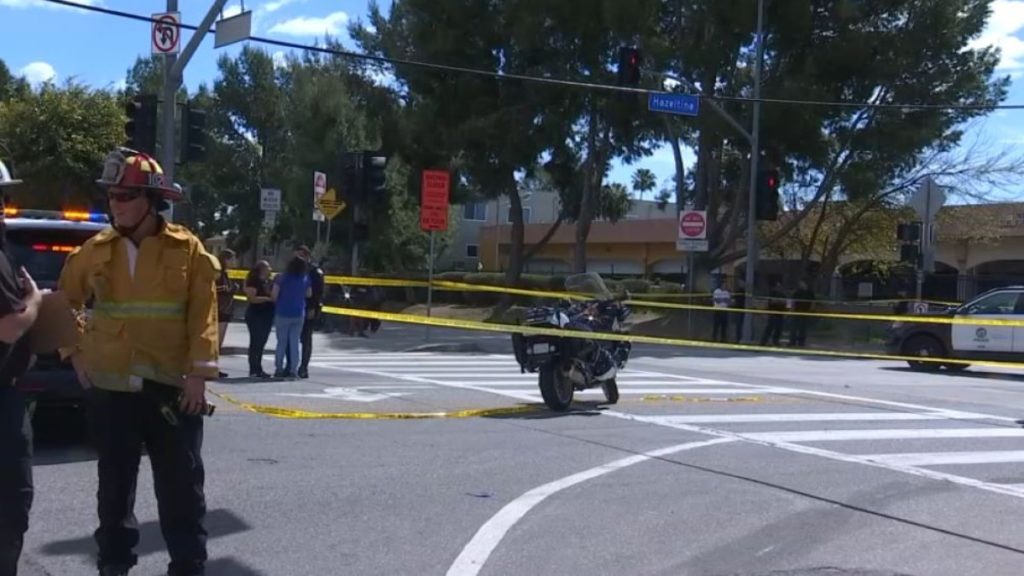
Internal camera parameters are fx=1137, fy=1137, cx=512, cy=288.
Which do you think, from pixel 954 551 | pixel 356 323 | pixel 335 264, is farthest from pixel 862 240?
pixel 954 551

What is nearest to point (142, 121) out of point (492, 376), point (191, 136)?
point (191, 136)

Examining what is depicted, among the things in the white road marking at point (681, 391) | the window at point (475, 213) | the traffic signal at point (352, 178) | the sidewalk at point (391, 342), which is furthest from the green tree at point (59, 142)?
the window at point (475, 213)

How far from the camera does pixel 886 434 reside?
451 inches

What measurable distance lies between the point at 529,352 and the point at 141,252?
23.9 ft

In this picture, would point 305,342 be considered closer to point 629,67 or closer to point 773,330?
point 629,67

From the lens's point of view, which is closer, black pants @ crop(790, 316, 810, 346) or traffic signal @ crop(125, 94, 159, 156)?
traffic signal @ crop(125, 94, 159, 156)

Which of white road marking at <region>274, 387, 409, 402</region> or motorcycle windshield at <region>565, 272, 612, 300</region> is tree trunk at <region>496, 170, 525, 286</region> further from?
motorcycle windshield at <region>565, 272, 612, 300</region>

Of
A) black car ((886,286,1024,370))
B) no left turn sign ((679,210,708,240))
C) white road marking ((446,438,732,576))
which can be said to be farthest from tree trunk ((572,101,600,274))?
white road marking ((446,438,732,576))

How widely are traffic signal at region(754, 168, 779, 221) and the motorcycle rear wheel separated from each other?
1556 centimetres

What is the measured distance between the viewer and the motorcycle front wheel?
1205 cm

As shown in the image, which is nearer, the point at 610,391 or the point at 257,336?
the point at 610,391

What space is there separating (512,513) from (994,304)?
16421mm

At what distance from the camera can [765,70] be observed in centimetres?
3303

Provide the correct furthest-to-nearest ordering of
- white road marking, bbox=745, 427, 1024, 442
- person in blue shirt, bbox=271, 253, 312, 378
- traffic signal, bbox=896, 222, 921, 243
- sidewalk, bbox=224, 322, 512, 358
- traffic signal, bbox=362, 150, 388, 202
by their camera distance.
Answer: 1. traffic signal, bbox=896, 222, 921, 243
2. traffic signal, bbox=362, 150, 388, 202
3. sidewalk, bbox=224, 322, 512, 358
4. person in blue shirt, bbox=271, 253, 312, 378
5. white road marking, bbox=745, 427, 1024, 442
